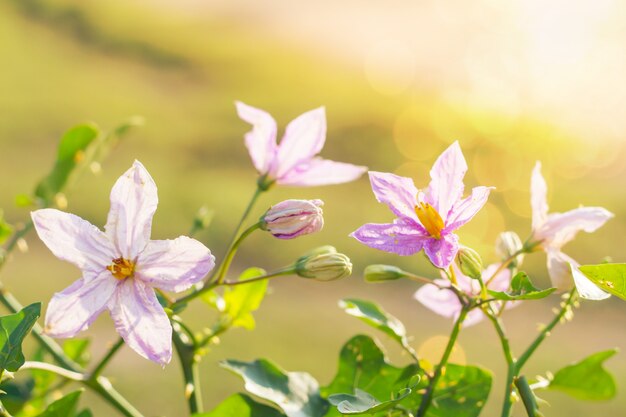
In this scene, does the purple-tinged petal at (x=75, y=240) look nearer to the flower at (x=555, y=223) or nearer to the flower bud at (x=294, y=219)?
the flower bud at (x=294, y=219)

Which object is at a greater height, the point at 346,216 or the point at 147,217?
the point at 147,217

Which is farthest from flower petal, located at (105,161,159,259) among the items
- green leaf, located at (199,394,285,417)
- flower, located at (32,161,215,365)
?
green leaf, located at (199,394,285,417)

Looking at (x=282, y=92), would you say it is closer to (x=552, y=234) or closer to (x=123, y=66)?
(x=123, y=66)

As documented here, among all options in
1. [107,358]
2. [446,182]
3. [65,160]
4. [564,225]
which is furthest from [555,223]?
[65,160]

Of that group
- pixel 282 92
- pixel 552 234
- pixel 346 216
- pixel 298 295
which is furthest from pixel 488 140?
pixel 552 234

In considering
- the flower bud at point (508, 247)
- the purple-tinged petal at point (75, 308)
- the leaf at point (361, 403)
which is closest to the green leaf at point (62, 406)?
the purple-tinged petal at point (75, 308)

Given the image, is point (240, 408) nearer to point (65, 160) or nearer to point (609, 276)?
point (609, 276)

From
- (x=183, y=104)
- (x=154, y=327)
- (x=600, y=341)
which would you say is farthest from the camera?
(x=183, y=104)

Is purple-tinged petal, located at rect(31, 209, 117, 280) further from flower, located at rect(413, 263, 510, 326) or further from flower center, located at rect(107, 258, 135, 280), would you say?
flower, located at rect(413, 263, 510, 326)
